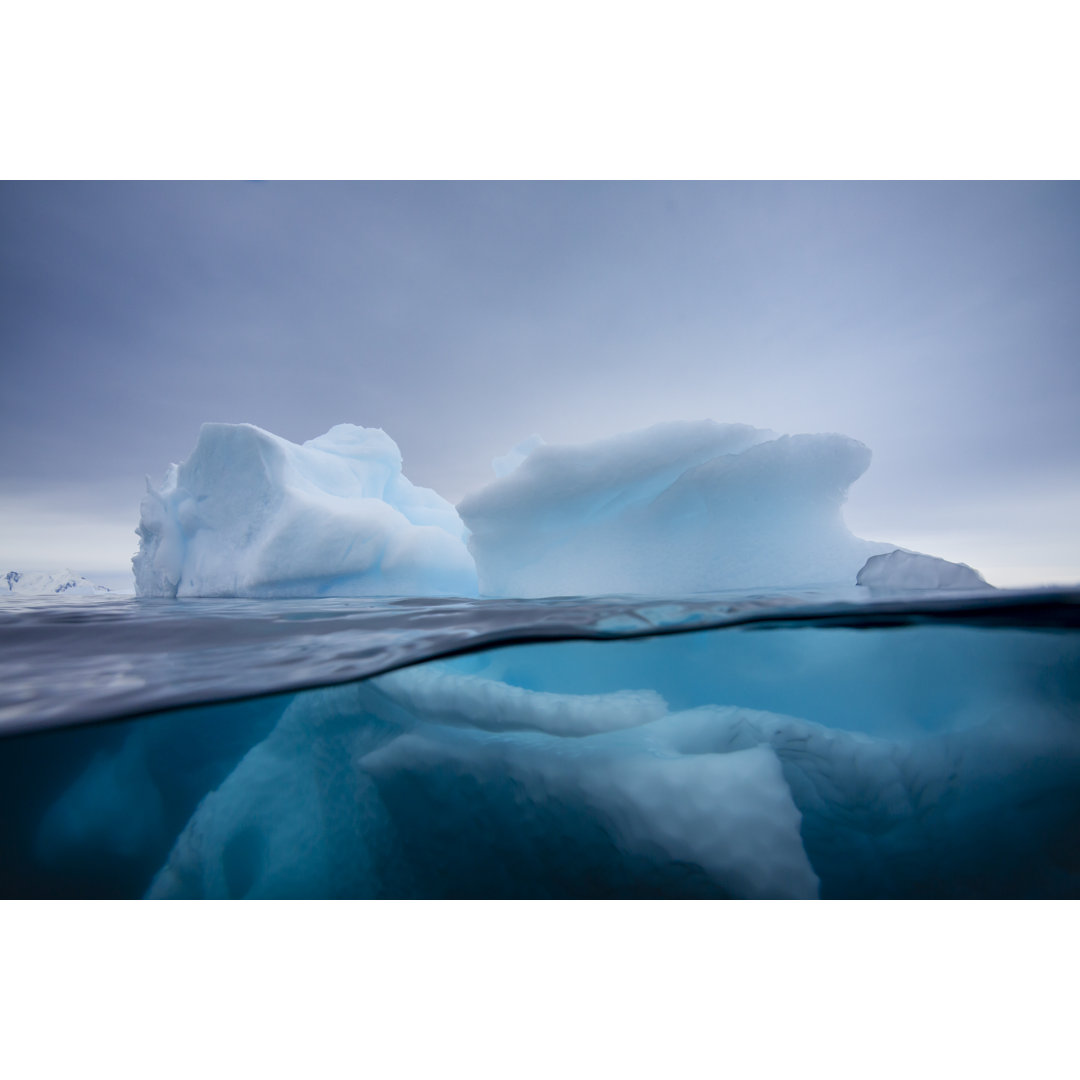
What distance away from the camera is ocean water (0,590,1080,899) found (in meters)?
2.21

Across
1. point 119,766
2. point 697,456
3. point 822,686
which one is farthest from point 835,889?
point 697,456

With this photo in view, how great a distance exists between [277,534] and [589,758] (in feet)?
25.0

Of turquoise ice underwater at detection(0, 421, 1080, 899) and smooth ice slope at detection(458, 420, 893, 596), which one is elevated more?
smooth ice slope at detection(458, 420, 893, 596)

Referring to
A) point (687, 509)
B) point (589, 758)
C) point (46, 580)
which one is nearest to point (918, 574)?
point (687, 509)

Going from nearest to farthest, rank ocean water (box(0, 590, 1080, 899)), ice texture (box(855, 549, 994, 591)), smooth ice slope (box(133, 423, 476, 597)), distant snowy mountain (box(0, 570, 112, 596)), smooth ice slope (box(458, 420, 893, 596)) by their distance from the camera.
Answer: ocean water (box(0, 590, 1080, 899)), ice texture (box(855, 549, 994, 591)), smooth ice slope (box(458, 420, 893, 596)), smooth ice slope (box(133, 423, 476, 597)), distant snowy mountain (box(0, 570, 112, 596))

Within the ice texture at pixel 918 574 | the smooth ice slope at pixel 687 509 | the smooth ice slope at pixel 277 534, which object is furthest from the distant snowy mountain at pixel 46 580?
the ice texture at pixel 918 574

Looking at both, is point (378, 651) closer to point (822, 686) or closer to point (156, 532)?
point (822, 686)

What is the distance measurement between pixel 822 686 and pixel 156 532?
1260 centimetres

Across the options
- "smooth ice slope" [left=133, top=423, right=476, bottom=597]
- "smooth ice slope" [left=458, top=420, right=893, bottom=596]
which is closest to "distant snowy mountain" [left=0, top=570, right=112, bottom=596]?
"smooth ice slope" [left=133, top=423, right=476, bottom=597]

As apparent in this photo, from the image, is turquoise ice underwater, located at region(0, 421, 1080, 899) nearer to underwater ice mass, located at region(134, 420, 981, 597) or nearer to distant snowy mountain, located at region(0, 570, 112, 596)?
underwater ice mass, located at region(134, 420, 981, 597)

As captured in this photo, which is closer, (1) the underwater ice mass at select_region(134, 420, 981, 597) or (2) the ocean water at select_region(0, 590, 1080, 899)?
(2) the ocean water at select_region(0, 590, 1080, 899)

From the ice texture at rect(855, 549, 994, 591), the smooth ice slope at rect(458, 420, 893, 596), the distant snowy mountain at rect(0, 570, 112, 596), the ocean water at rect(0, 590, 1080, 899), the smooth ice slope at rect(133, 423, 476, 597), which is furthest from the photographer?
the distant snowy mountain at rect(0, 570, 112, 596)

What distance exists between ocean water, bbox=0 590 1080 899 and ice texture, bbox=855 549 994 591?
50.7 inches

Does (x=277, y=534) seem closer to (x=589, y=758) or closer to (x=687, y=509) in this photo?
(x=687, y=509)
